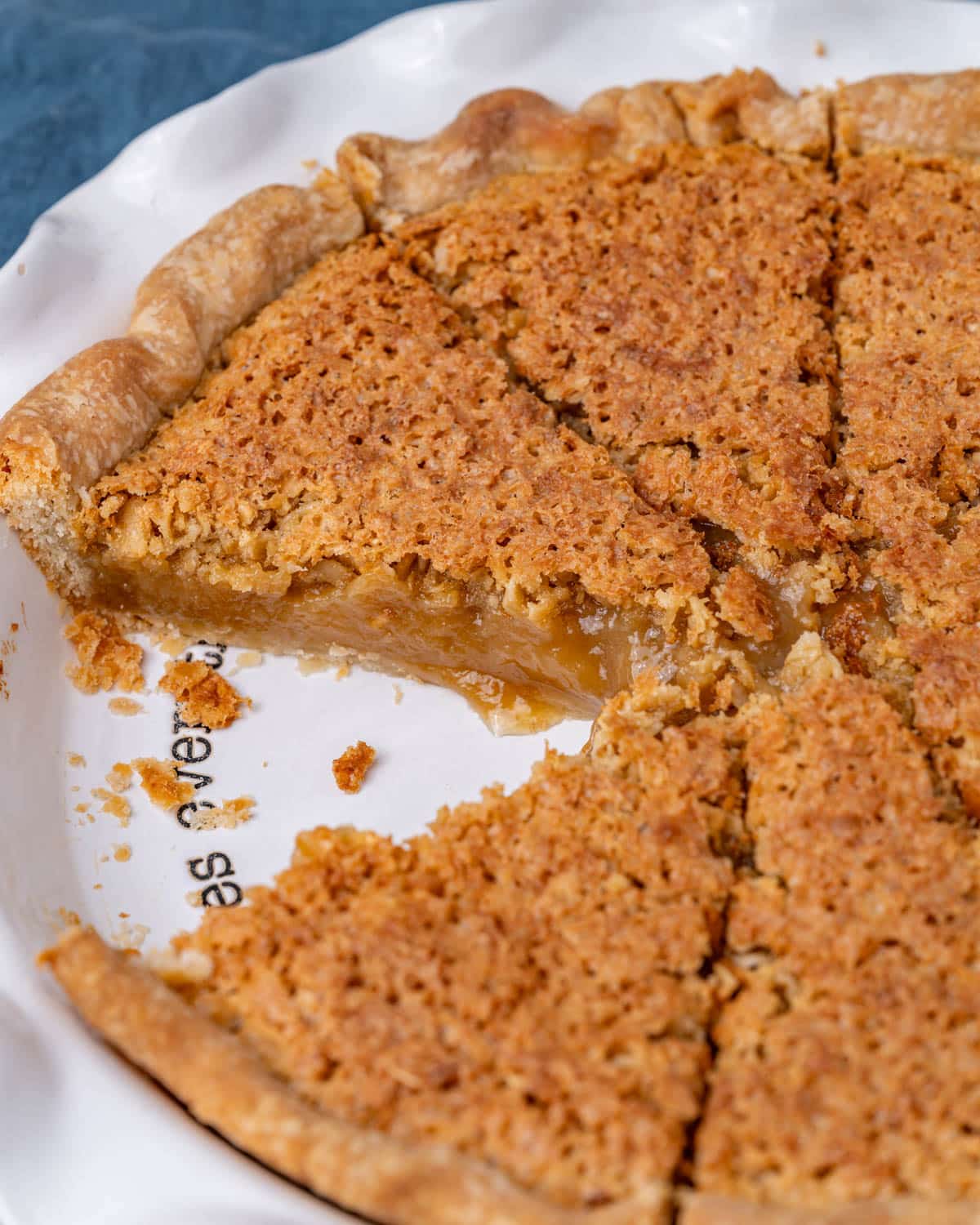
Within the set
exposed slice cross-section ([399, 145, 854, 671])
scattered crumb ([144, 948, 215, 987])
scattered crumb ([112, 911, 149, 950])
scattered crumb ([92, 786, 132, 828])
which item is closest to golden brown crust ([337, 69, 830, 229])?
exposed slice cross-section ([399, 145, 854, 671])

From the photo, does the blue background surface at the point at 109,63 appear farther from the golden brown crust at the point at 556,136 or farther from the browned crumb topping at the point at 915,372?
the browned crumb topping at the point at 915,372

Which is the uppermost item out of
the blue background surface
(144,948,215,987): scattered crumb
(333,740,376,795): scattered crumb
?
the blue background surface

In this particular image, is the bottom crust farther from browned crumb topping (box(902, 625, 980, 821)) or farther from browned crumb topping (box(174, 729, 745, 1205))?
browned crumb topping (box(902, 625, 980, 821))

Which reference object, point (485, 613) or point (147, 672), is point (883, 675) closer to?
point (485, 613)

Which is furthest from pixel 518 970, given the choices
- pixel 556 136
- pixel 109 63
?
pixel 109 63

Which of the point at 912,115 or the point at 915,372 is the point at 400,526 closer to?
the point at 915,372

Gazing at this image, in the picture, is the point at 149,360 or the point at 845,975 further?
the point at 149,360

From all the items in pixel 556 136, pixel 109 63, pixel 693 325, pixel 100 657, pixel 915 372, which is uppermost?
pixel 109 63
